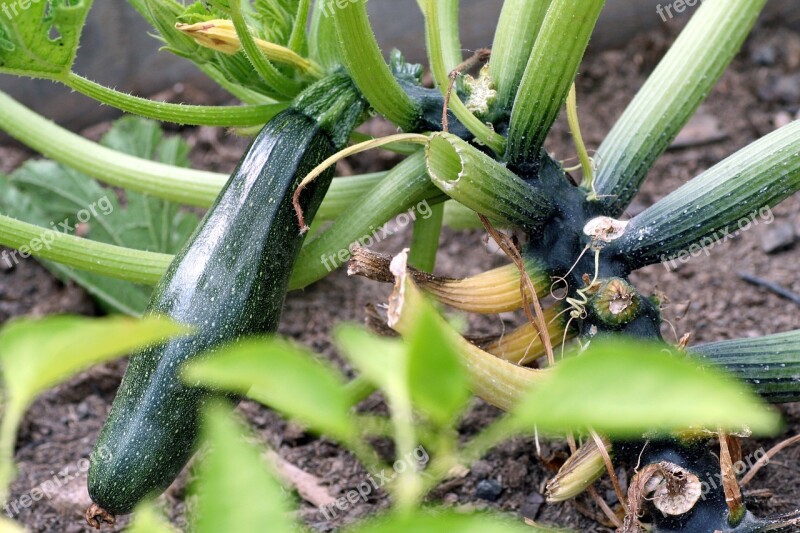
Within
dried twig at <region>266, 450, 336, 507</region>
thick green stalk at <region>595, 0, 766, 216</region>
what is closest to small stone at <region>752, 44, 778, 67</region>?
thick green stalk at <region>595, 0, 766, 216</region>

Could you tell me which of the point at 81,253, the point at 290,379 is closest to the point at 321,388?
the point at 290,379

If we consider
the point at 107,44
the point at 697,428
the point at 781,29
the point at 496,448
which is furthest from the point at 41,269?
the point at 781,29

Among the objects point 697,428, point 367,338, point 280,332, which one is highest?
point 367,338

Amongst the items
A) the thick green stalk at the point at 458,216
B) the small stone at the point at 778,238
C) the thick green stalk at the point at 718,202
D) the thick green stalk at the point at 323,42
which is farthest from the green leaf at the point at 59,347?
the small stone at the point at 778,238

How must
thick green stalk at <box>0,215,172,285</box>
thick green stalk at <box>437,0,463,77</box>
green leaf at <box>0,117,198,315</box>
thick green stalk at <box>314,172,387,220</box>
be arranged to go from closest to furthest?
thick green stalk at <box>0,215,172,285</box>, thick green stalk at <box>437,0,463,77</box>, thick green stalk at <box>314,172,387,220</box>, green leaf at <box>0,117,198,315</box>

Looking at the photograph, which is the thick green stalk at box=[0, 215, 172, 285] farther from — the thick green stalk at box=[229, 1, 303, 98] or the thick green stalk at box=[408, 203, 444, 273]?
the thick green stalk at box=[408, 203, 444, 273]

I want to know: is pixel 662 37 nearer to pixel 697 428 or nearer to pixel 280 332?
pixel 280 332
